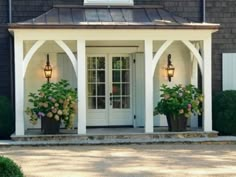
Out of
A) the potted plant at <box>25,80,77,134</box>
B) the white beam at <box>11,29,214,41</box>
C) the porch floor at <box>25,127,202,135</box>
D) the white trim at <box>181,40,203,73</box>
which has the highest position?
the white beam at <box>11,29,214,41</box>

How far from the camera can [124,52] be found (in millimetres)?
15938

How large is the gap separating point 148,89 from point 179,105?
2.89ft

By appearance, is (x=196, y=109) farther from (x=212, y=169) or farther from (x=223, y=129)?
(x=212, y=169)

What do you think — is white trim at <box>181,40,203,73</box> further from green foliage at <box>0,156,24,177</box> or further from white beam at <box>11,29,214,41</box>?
green foliage at <box>0,156,24,177</box>

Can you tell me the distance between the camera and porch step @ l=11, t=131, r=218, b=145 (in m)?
13.1

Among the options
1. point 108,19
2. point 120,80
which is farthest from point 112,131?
point 108,19

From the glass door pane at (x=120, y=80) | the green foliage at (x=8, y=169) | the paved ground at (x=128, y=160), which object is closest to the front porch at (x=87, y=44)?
the glass door pane at (x=120, y=80)

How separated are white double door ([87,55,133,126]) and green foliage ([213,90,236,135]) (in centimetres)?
256

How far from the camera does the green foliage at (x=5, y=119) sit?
46.9ft

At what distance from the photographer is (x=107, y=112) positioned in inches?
A: 629

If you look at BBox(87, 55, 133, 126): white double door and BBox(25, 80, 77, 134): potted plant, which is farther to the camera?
BBox(87, 55, 133, 126): white double door

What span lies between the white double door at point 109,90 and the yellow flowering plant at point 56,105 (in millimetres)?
2275

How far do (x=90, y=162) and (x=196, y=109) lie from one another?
14.4 ft

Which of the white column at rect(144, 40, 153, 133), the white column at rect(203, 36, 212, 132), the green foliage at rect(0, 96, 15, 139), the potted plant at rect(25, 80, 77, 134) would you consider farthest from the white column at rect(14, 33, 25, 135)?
the white column at rect(203, 36, 212, 132)
